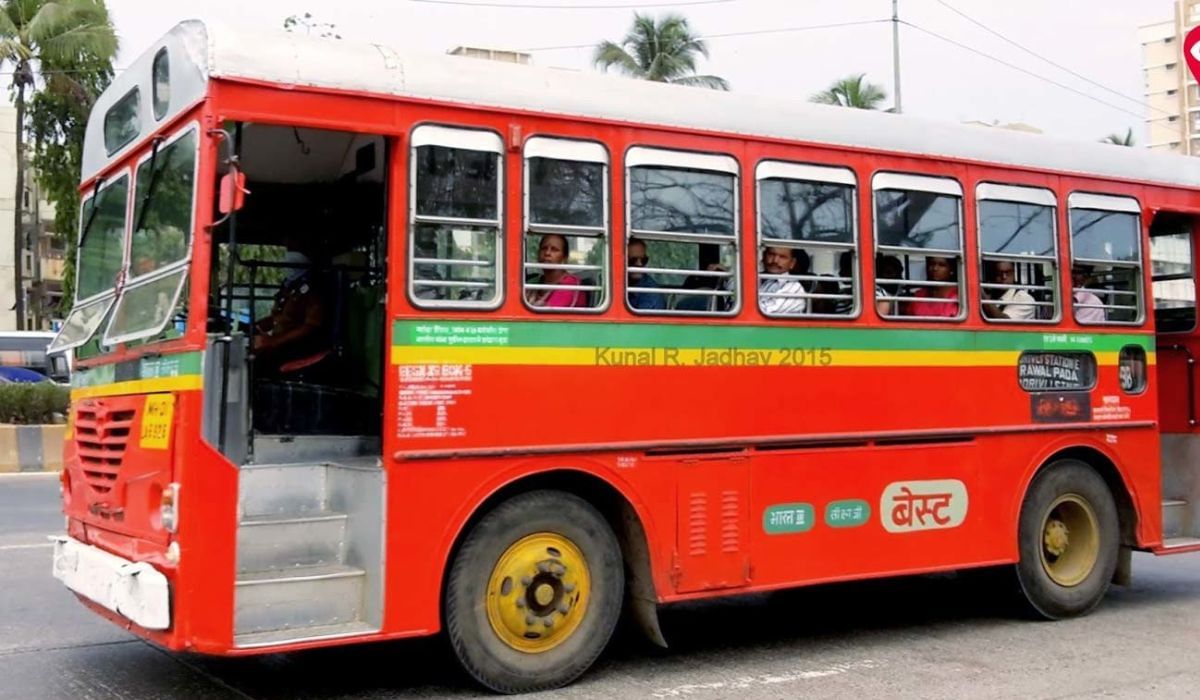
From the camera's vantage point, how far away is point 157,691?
20.2ft

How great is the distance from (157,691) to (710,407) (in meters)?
3.26

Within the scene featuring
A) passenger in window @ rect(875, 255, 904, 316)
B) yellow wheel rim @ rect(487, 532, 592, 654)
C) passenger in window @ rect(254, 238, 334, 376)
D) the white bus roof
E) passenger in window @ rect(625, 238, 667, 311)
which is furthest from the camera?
passenger in window @ rect(875, 255, 904, 316)

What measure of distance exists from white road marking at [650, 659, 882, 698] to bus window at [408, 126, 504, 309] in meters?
2.22

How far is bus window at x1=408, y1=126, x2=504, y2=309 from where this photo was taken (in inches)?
237

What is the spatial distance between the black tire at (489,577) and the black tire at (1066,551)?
3202 mm

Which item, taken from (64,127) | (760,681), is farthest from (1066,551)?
(64,127)

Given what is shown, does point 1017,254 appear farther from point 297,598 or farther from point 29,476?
point 29,476

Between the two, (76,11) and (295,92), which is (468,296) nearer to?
(295,92)

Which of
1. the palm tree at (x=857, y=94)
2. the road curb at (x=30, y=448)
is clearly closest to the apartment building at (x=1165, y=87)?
the palm tree at (x=857, y=94)

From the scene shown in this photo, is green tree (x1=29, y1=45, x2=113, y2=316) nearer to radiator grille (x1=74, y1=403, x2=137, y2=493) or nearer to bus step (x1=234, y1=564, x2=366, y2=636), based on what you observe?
radiator grille (x1=74, y1=403, x2=137, y2=493)

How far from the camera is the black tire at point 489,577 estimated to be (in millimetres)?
6012

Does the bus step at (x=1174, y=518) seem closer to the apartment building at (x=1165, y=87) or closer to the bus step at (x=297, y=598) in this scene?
the bus step at (x=297, y=598)

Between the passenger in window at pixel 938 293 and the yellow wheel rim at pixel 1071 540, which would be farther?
the yellow wheel rim at pixel 1071 540

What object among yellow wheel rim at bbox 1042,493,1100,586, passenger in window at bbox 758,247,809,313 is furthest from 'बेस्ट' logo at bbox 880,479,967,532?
passenger in window at bbox 758,247,809,313
